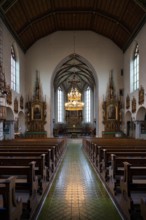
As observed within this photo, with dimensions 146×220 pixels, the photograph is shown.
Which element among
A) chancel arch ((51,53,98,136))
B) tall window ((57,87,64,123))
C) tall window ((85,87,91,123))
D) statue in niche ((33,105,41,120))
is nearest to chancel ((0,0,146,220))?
statue in niche ((33,105,41,120))

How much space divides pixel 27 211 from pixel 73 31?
27942 mm

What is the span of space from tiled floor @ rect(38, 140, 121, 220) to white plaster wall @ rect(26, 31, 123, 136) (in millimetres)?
22095

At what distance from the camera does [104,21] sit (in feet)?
87.7

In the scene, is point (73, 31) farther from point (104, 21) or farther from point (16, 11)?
point (16, 11)

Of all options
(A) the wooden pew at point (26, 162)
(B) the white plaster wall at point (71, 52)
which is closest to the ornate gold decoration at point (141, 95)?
(B) the white plaster wall at point (71, 52)

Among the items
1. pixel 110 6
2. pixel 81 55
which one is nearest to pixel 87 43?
pixel 81 55

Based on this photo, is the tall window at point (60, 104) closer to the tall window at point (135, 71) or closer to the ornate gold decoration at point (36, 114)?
the ornate gold decoration at point (36, 114)

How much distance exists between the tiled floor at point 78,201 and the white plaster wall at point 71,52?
22095 mm

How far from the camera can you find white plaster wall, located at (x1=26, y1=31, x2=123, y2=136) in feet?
101

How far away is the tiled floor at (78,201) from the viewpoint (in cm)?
542

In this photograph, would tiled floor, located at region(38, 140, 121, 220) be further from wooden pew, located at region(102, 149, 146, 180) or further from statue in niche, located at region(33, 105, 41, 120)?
statue in niche, located at region(33, 105, 41, 120)

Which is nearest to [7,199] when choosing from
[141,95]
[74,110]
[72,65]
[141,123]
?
[141,95]

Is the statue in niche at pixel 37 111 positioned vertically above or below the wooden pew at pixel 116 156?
above

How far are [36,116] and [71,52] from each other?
8547 mm
